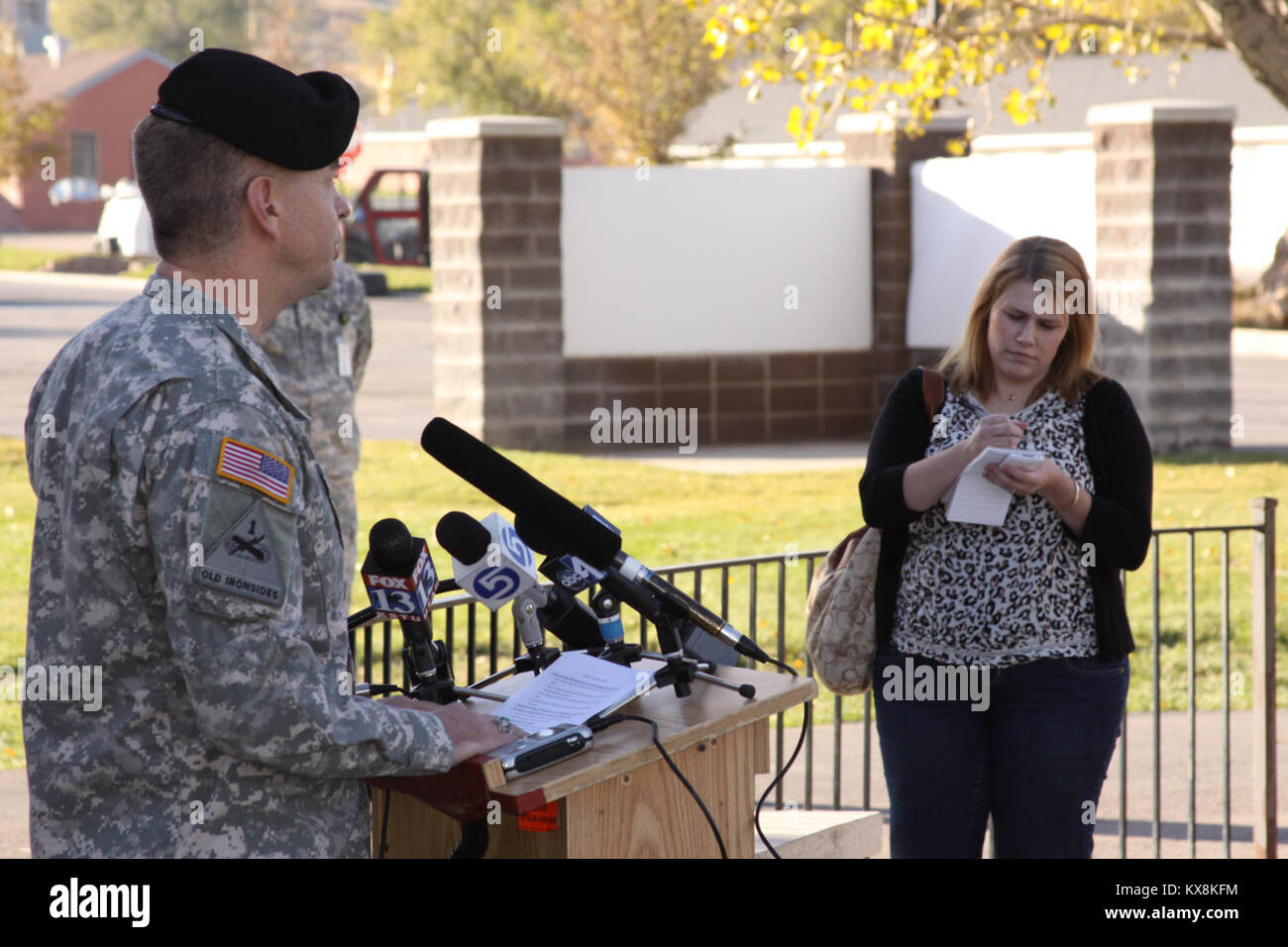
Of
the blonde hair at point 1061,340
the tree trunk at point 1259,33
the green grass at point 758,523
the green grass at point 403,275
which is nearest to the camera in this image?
the blonde hair at point 1061,340

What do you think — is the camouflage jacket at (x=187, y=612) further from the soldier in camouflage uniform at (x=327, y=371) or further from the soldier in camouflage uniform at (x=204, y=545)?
the soldier in camouflage uniform at (x=327, y=371)

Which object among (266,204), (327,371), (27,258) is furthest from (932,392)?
(27,258)

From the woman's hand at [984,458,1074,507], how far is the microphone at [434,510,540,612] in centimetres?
131

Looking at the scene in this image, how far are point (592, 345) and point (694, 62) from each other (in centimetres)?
2538

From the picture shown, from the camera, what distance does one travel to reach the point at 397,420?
52.8 feet

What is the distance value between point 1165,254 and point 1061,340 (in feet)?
32.1

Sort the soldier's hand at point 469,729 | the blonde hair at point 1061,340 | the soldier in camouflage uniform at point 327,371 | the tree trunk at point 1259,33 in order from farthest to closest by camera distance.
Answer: the tree trunk at point 1259,33
the soldier in camouflage uniform at point 327,371
the blonde hair at point 1061,340
the soldier's hand at point 469,729

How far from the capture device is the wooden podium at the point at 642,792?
2.62 meters

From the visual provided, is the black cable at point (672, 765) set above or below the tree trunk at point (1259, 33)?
below

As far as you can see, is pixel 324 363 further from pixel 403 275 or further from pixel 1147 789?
pixel 403 275

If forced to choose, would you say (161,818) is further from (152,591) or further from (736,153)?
(736,153)

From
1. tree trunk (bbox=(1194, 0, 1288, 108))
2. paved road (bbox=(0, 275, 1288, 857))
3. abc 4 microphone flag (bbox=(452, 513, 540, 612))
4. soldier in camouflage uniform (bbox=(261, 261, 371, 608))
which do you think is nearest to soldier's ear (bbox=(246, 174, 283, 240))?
abc 4 microphone flag (bbox=(452, 513, 540, 612))

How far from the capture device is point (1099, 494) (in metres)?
3.92

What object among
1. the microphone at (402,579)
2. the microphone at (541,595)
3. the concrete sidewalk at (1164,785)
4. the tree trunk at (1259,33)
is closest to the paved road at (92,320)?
the concrete sidewalk at (1164,785)
